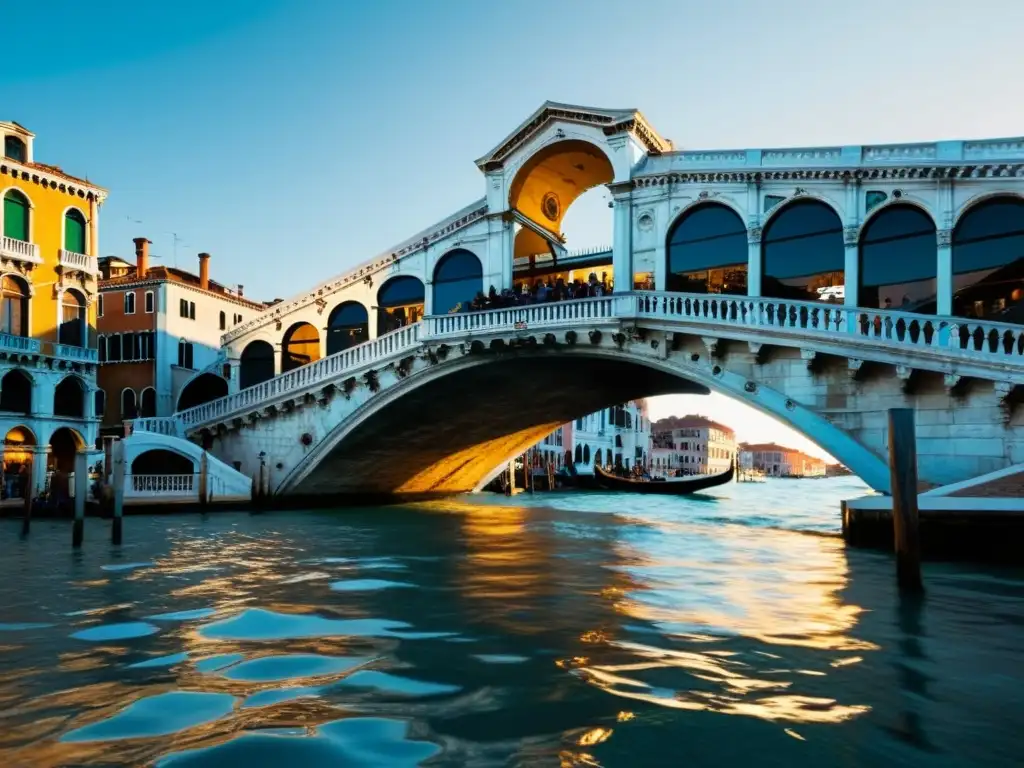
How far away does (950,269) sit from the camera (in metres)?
11.5

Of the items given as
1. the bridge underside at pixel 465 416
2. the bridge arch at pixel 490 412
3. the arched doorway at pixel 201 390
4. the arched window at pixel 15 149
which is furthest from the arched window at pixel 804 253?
the arched window at pixel 15 149

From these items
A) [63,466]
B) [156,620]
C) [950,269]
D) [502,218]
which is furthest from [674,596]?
[63,466]

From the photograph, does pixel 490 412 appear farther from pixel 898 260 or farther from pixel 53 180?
pixel 53 180

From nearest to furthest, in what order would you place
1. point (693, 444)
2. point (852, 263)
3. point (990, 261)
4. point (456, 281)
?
point (990, 261)
point (852, 263)
point (456, 281)
point (693, 444)

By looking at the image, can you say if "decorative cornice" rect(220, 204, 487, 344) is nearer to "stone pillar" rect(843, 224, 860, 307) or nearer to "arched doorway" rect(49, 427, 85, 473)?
"arched doorway" rect(49, 427, 85, 473)

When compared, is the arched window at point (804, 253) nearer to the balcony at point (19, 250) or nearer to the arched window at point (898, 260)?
the arched window at point (898, 260)

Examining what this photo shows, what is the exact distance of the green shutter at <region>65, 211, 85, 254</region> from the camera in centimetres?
1773

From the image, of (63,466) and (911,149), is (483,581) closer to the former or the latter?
(911,149)

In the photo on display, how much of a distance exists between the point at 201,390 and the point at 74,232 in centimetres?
575

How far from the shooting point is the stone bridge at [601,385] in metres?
10.1

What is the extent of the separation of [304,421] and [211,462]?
2031mm

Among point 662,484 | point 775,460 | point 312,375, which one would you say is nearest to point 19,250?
point 312,375

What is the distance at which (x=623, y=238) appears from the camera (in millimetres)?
14594

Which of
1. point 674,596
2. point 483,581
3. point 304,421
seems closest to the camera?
point 674,596
